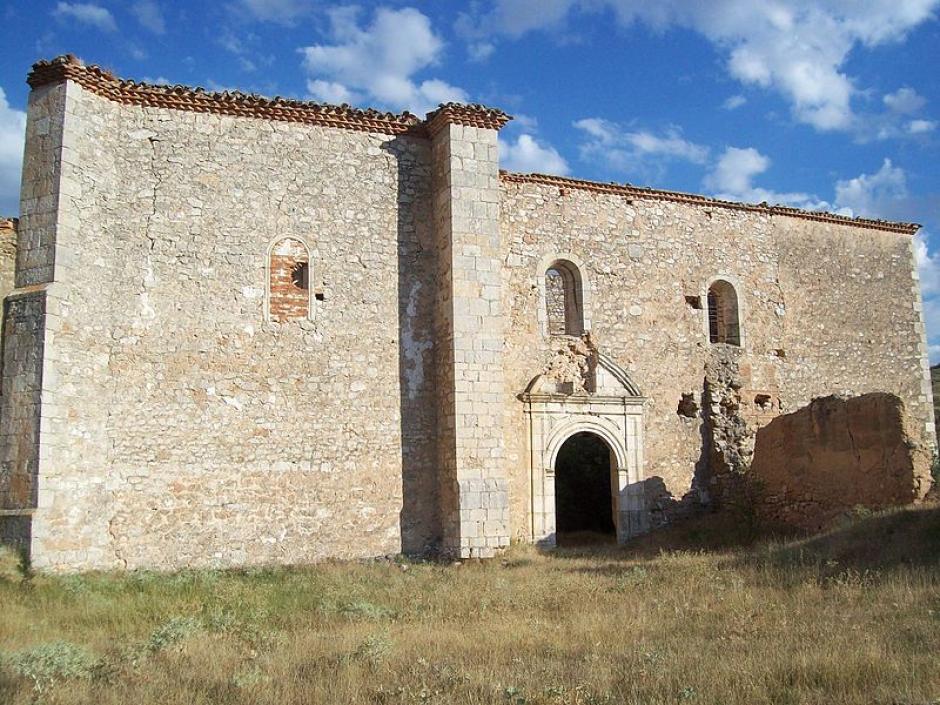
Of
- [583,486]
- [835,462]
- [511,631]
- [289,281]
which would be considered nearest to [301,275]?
[289,281]

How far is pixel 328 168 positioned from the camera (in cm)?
1417

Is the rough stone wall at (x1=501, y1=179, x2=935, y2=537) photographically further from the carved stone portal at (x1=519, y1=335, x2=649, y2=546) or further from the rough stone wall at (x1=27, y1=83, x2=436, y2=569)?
the rough stone wall at (x1=27, y1=83, x2=436, y2=569)

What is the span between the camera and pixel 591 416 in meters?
15.8

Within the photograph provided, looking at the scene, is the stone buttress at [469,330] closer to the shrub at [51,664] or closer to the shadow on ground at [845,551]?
the shadow on ground at [845,551]

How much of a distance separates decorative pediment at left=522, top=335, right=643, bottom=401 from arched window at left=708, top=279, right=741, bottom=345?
2586 mm

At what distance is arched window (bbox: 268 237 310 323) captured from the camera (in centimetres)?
1362

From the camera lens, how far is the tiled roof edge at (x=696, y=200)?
1622cm

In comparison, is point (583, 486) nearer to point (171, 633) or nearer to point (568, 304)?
point (568, 304)

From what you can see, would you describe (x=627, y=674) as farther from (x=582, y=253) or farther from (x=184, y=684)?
(x=582, y=253)

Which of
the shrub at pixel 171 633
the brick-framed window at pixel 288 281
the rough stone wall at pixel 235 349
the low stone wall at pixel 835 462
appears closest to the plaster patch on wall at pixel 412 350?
the rough stone wall at pixel 235 349

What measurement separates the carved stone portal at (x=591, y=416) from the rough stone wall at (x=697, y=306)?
0.23 meters

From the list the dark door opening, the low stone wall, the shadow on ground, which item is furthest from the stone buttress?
the dark door opening

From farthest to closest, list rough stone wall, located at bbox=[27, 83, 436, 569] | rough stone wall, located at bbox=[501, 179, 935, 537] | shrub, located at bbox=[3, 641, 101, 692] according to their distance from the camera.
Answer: rough stone wall, located at bbox=[501, 179, 935, 537] → rough stone wall, located at bbox=[27, 83, 436, 569] → shrub, located at bbox=[3, 641, 101, 692]

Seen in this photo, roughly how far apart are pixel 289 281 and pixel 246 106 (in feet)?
9.21
